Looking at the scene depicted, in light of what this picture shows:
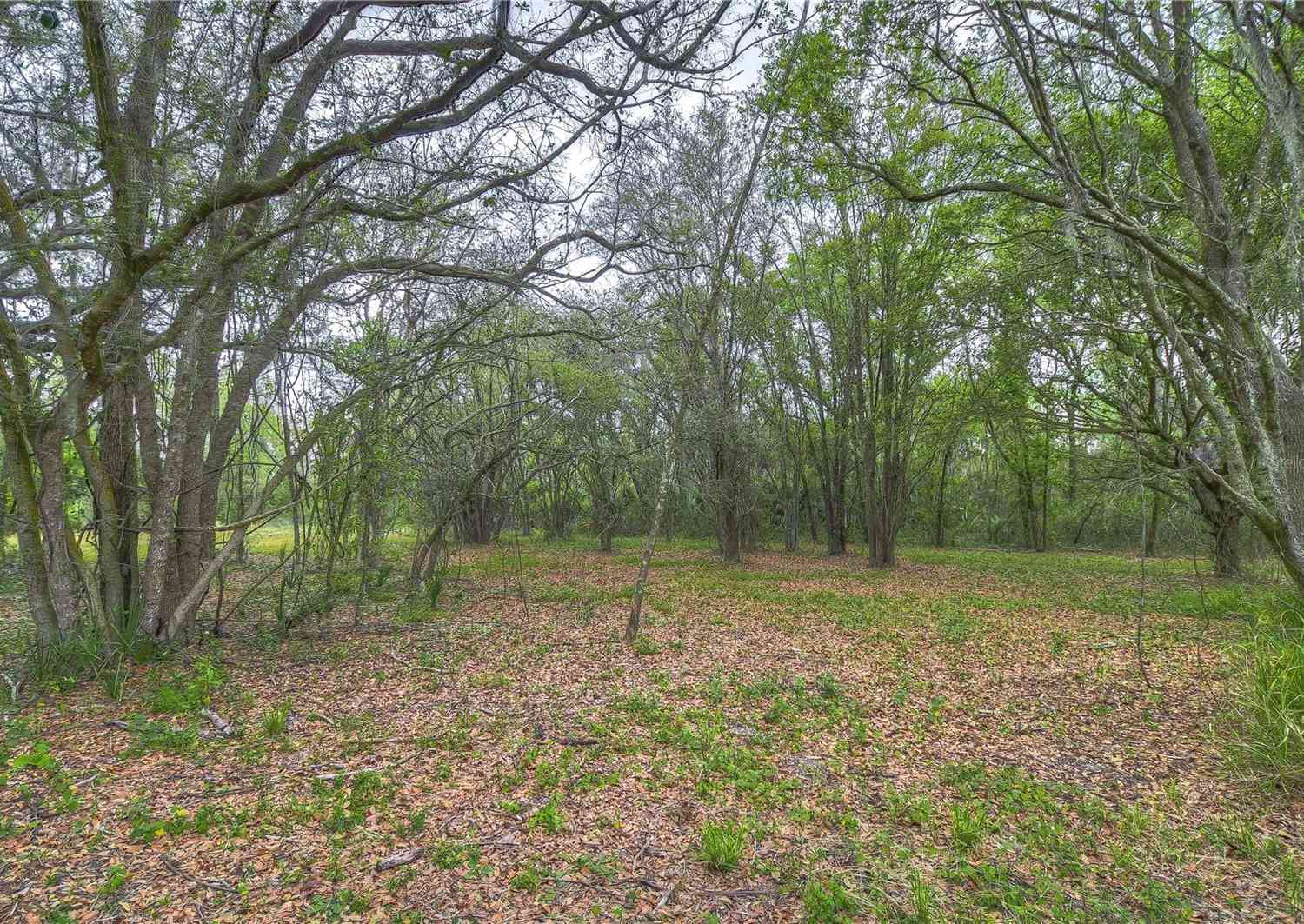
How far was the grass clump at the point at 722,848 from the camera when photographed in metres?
2.92

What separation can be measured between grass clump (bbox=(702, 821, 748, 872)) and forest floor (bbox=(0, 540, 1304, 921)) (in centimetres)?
3

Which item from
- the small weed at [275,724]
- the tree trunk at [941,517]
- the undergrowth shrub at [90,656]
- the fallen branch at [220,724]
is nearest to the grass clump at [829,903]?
the small weed at [275,724]

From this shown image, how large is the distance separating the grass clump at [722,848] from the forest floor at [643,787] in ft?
0.08

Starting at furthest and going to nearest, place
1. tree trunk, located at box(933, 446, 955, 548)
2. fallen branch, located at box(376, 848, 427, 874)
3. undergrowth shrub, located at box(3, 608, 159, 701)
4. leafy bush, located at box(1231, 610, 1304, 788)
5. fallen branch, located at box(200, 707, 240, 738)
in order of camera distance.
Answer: tree trunk, located at box(933, 446, 955, 548) < undergrowth shrub, located at box(3, 608, 159, 701) < fallen branch, located at box(200, 707, 240, 738) < leafy bush, located at box(1231, 610, 1304, 788) < fallen branch, located at box(376, 848, 427, 874)

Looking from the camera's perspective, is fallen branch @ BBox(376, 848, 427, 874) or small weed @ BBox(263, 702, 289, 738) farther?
small weed @ BBox(263, 702, 289, 738)

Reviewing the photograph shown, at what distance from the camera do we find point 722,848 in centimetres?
294

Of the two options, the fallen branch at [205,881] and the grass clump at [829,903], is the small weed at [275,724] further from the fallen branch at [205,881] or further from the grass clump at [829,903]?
the grass clump at [829,903]

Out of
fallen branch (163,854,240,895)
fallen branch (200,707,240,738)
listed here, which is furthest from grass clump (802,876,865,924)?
fallen branch (200,707,240,738)

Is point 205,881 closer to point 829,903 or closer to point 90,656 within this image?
point 829,903

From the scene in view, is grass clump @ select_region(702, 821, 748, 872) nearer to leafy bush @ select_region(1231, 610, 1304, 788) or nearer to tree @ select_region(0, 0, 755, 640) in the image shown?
leafy bush @ select_region(1231, 610, 1304, 788)

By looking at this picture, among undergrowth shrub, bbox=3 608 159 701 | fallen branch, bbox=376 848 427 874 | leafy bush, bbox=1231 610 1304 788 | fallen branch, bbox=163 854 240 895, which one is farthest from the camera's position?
undergrowth shrub, bbox=3 608 159 701

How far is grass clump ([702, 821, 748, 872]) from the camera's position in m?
2.92

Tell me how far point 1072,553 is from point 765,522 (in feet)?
37.5

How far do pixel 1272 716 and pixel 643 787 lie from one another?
422 cm
